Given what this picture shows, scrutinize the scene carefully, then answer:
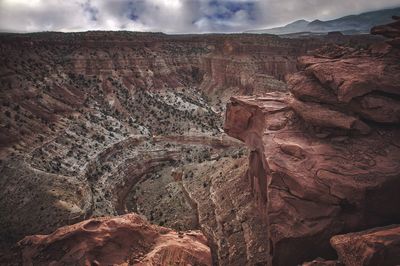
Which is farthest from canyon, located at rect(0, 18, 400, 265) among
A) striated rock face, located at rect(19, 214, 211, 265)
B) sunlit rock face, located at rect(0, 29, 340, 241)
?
sunlit rock face, located at rect(0, 29, 340, 241)

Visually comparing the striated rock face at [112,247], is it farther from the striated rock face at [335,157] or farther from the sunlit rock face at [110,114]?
the sunlit rock face at [110,114]

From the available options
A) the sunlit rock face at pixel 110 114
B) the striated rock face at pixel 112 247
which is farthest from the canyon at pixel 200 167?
the sunlit rock face at pixel 110 114

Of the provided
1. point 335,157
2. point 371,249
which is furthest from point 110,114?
point 371,249

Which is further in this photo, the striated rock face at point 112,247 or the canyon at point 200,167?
the canyon at point 200,167

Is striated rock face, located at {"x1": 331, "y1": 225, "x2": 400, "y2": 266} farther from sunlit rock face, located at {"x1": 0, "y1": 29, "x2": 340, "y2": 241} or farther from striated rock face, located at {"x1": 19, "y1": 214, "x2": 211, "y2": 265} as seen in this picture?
sunlit rock face, located at {"x1": 0, "y1": 29, "x2": 340, "y2": 241}

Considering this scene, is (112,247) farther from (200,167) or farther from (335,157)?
(200,167)

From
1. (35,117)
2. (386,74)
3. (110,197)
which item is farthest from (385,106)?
(35,117)
